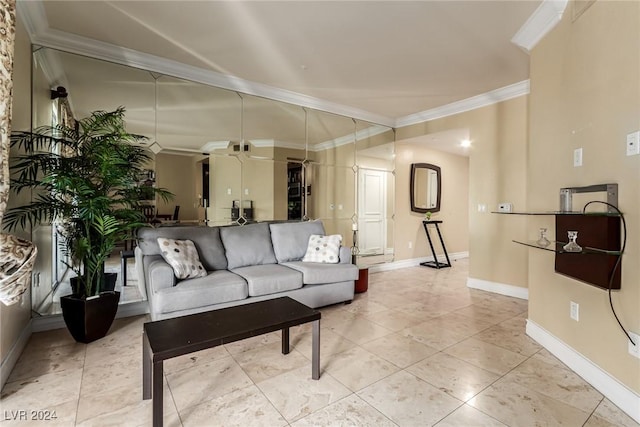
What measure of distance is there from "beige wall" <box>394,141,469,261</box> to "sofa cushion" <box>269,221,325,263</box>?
2257mm

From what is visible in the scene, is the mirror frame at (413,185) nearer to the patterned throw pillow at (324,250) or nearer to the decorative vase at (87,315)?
the patterned throw pillow at (324,250)

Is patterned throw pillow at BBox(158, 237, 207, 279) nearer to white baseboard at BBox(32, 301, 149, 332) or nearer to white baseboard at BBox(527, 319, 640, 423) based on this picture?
white baseboard at BBox(32, 301, 149, 332)

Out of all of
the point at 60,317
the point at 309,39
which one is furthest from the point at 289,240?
the point at 60,317

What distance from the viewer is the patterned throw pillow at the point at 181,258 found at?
2.69 meters

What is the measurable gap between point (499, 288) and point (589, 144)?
2587 millimetres

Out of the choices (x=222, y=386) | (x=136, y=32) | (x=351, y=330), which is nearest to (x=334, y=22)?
(x=136, y=32)

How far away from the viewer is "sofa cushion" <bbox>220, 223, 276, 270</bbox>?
3324 millimetres

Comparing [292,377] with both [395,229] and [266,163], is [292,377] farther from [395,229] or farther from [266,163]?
[395,229]

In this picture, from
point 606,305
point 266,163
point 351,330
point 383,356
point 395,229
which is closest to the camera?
point 606,305

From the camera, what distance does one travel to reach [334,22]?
2510mm

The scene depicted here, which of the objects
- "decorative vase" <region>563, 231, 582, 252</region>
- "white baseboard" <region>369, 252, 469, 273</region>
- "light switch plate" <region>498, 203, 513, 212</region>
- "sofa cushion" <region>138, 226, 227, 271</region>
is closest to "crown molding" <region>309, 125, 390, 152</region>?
"sofa cushion" <region>138, 226, 227, 271</region>

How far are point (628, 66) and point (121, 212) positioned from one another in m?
3.59

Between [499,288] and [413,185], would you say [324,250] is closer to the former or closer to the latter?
[499,288]

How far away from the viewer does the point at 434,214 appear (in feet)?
20.2
